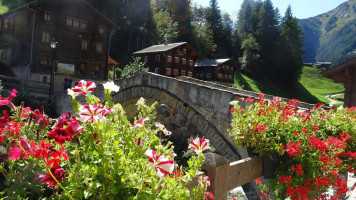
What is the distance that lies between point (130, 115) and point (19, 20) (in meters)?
20.1

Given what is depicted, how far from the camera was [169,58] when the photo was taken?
3669 centimetres

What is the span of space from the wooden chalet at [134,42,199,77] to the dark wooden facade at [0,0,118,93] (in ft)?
25.3

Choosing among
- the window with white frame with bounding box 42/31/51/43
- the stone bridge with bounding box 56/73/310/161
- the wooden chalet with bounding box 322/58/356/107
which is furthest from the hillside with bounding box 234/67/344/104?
the stone bridge with bounding box 56/73/310/161

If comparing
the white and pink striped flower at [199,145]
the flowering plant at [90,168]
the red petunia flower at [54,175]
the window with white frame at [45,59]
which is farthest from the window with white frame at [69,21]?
the red petunia flower at [54,175]

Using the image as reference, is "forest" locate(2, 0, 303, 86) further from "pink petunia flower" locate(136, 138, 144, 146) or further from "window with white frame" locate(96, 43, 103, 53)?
"pink petunia flower" locate(136, 138, 144, 146)

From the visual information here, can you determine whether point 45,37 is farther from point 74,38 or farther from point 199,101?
point 199,101

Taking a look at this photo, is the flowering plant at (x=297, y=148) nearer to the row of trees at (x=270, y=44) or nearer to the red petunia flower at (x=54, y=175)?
the red petunia flower at (x=54, y=175)

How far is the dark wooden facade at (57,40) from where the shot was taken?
25.0 m

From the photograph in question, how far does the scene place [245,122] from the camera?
11.1 ft

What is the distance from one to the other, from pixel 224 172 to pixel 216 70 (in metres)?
41.3

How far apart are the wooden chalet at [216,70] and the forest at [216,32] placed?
7975 millimetres

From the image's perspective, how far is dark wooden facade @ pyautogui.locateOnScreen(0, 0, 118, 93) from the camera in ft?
81.9

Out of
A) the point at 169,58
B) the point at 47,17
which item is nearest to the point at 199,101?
the point at 47,17

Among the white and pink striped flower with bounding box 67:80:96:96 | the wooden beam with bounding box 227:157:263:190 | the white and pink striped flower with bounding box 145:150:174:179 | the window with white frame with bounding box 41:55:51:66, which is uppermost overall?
the window with white frame with bounding box 41:55:51:66
